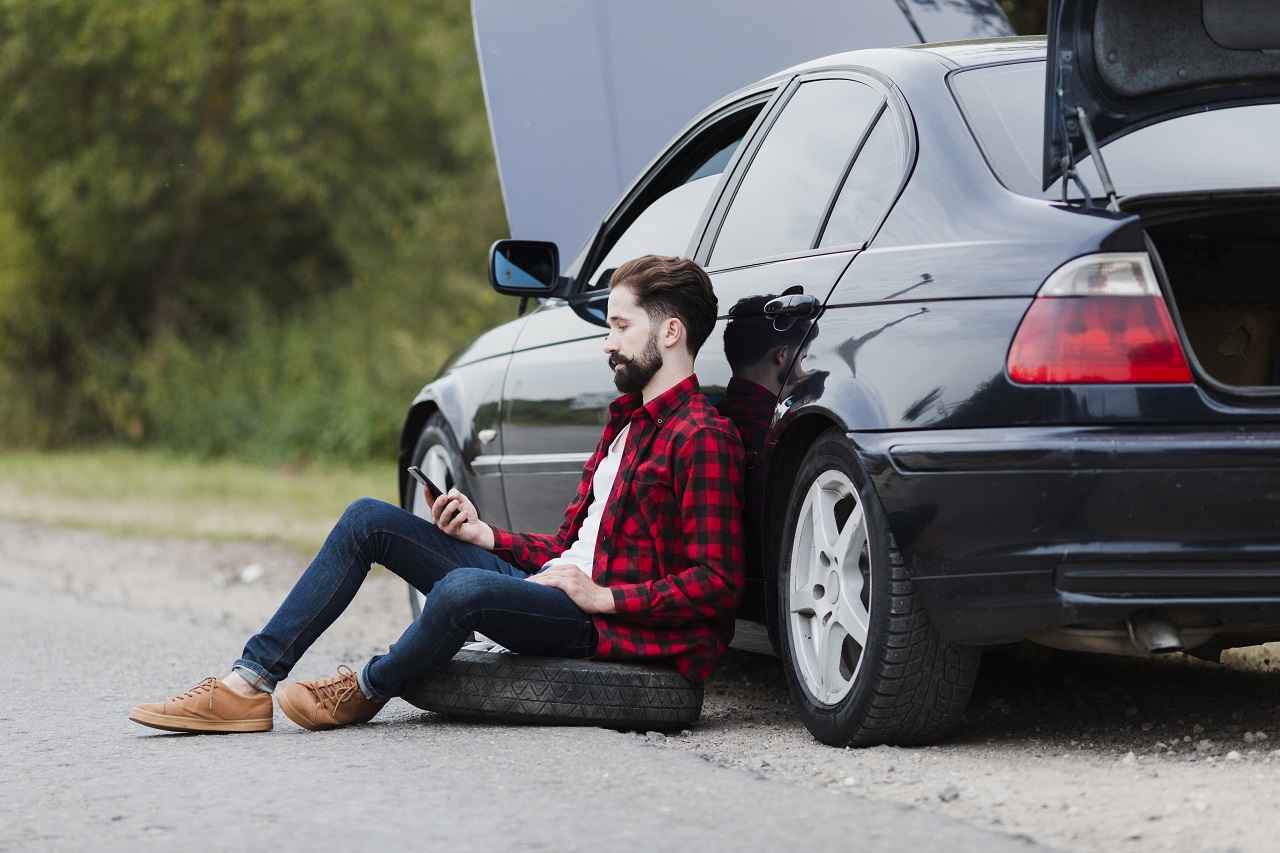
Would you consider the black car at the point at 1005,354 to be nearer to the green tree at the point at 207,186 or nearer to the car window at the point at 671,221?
the car window at the point at 671,221

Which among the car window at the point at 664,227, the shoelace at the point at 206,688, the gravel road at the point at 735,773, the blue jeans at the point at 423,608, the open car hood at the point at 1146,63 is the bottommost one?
the gravel road at the point at 735,773

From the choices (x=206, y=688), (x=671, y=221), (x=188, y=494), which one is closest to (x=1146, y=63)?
(x=671, y=221)

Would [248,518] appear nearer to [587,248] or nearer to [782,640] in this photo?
[587,248]

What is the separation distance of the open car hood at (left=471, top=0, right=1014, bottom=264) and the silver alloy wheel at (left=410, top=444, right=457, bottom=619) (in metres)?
0.87

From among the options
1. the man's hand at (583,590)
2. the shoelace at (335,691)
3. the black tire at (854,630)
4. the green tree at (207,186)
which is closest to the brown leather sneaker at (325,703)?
the shoelace at (335,691)

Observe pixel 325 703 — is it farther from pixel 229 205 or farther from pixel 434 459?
pixel 229 205

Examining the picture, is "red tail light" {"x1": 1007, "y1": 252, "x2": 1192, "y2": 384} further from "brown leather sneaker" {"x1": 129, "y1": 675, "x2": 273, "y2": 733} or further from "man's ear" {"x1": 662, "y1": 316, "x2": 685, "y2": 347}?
"brown leather sneaker" {"x1": 129, "y1": 675, "x2": 273, "y2": 733}

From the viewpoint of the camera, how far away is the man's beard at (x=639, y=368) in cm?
448

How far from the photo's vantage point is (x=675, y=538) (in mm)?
4434

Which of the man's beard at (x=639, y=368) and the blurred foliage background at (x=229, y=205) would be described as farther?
the blurred foliage background at (x=229, y=205)

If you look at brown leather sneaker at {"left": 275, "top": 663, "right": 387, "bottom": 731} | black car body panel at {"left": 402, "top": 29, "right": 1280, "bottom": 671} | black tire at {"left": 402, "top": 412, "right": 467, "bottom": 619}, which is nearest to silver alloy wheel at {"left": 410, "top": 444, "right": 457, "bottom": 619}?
black tire at {"left": 402, "top": 412, "right": 467, "bottom": 619}

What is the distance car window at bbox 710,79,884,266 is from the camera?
14.3 ft

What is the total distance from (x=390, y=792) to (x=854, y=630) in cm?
111

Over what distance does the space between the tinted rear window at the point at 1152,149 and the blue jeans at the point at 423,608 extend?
1572 mm
